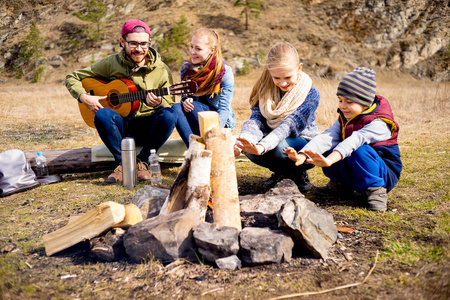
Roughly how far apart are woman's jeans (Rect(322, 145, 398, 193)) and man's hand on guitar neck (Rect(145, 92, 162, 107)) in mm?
2551

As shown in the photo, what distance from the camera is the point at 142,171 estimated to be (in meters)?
4.83

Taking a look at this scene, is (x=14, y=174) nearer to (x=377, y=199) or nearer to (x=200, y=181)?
(x=200, y=181)

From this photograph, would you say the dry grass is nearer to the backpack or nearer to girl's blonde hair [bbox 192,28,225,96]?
girl's blonde hair [bbox 192,28,225,96]

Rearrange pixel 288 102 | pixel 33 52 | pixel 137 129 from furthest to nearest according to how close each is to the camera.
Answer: pixel 33 52 → pixel 137 129 → pixel 288 102

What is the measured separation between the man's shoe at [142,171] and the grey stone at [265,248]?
253 cm

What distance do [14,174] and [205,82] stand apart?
2674mm

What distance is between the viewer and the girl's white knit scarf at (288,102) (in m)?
3.63

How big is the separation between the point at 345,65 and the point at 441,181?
80.3ft

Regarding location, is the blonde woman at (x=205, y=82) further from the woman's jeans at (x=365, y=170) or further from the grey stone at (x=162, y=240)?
the grey stone at (x=162, y=240)

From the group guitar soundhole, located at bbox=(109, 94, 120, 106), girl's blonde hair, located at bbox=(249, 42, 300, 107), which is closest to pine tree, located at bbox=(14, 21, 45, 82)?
guitar soundhole, located at bbox=(109, 94, 120, 106)

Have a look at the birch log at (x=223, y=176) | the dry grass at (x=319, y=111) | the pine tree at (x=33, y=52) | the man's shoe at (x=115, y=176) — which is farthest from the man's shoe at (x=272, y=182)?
the pine tree at (x=33, y=52)

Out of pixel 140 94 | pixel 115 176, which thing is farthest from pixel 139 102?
pixel 115 176

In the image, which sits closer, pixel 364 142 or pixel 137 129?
pixel 364 142

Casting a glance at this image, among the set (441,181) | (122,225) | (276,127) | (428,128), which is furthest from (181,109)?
(428,128)
